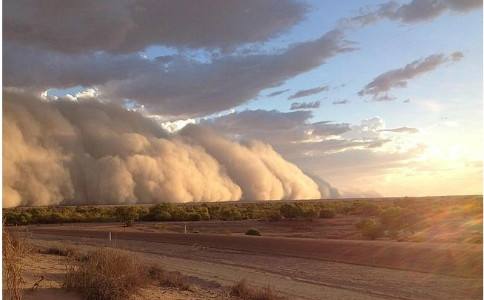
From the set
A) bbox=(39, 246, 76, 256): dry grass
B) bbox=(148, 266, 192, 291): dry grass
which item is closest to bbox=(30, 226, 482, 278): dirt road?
bbox=(39, 246, 76, 256): dry grass

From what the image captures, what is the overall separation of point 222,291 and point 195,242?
18.6m

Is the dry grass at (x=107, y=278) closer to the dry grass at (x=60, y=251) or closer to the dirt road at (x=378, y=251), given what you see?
the dry grass at (x=60, y=251)

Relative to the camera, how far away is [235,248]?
1195 inches

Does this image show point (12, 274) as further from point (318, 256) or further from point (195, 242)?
point (195, 242)

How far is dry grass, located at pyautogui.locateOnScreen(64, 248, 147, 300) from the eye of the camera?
12.1m

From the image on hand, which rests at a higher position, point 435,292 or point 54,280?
point 54,280

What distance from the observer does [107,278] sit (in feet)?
40.5

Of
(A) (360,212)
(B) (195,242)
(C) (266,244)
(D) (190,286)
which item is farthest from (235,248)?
(A) (360,212)

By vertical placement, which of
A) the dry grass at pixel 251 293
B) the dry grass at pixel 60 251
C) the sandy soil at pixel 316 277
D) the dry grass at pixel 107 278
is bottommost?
the sandy soil at pixel 316 277

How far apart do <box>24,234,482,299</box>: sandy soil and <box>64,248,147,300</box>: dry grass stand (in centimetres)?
448

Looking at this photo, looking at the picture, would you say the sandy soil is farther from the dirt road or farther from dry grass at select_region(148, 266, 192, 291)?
dry grass at select_region(148, 266, 192, 291)

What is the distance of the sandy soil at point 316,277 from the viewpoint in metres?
15.8

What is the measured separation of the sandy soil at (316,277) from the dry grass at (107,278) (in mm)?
4480

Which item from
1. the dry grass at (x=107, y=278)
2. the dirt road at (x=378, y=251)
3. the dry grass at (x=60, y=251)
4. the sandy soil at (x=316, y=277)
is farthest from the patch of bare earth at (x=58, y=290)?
the dirt road at (x=378, y=251)
